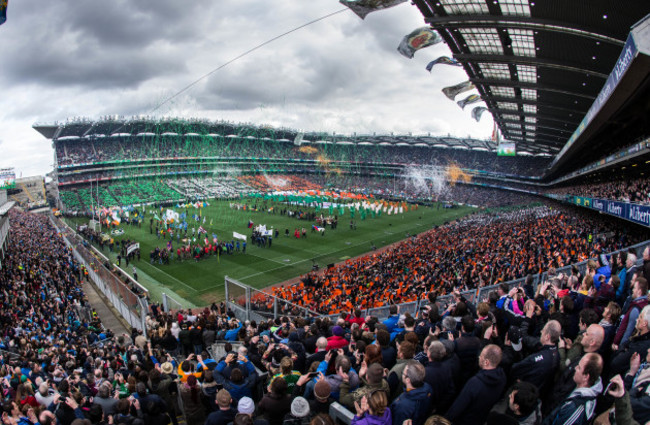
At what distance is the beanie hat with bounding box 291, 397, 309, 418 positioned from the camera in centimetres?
399

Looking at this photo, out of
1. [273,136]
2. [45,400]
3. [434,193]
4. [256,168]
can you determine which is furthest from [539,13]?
[273,136]

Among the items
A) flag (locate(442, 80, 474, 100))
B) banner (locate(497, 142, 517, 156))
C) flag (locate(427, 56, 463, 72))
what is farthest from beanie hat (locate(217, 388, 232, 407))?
banner (locate(497, 142, 517, 156))

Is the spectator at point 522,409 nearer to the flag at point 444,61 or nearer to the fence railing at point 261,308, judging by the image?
the fence railing at point 261,308

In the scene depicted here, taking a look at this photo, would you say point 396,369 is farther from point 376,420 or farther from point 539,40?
point 539,40

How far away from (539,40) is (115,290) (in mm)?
22522

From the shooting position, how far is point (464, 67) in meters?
21.3

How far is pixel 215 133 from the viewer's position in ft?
310

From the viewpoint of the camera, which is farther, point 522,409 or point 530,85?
point 530,85

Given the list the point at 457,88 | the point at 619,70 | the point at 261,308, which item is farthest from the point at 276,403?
the point at 457,88

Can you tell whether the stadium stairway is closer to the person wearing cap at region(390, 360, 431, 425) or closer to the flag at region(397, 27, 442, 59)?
the person wearing cap at region(390, 360, 431, 425)

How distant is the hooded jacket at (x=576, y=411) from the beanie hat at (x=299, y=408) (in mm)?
2166

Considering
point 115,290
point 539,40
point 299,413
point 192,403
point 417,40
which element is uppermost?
point 417,40

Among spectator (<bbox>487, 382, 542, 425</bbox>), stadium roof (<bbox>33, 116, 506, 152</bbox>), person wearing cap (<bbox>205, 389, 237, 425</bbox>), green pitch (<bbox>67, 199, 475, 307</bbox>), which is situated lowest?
green pitch (<bbox>67, 199, 475, 307</bbox>)

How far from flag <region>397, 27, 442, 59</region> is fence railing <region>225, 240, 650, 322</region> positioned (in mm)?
11090
